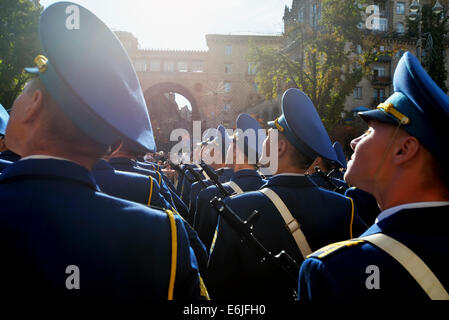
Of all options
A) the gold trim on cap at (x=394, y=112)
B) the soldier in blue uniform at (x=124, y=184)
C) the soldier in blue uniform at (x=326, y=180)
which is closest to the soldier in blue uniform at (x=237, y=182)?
the soldier in blue uniform at (x=326, y=180)

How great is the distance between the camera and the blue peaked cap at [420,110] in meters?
1.65

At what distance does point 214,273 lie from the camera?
9.21ft

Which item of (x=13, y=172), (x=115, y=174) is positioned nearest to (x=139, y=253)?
(x=13, y=172)

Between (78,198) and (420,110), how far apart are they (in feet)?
4.77

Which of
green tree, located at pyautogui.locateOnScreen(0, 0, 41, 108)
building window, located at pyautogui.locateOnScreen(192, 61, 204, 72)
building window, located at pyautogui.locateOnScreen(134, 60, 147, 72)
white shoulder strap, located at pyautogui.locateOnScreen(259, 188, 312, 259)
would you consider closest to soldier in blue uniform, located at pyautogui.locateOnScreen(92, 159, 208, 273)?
white shoulder strap, located at pyautogui.locateOnScreen(259, 188, 312, 259)

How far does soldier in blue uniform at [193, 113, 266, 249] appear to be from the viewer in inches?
170

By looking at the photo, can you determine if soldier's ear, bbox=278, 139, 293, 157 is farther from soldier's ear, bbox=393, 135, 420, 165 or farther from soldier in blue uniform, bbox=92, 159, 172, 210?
soldier's ear, bbox=393, 135, 420, 165

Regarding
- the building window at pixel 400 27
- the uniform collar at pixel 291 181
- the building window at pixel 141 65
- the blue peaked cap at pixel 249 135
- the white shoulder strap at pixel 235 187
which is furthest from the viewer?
the building window at pixel 141 65

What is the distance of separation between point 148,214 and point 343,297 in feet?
2.67

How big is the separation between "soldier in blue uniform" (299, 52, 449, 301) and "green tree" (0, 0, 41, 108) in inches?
883

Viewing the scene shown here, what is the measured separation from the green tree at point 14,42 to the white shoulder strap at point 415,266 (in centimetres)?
2268

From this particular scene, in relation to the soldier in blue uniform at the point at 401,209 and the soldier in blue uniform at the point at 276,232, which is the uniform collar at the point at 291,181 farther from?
the soldier in blue uniform at the point at 401,209
